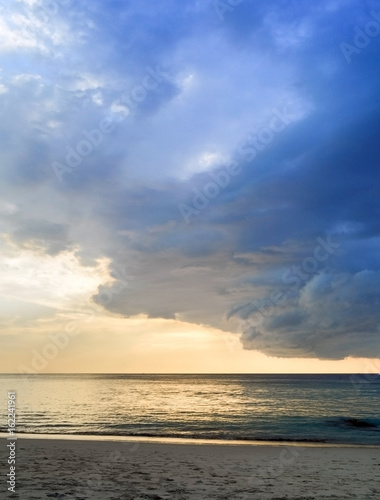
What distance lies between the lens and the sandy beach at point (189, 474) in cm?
1395

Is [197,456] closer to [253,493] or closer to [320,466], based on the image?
[320,466]

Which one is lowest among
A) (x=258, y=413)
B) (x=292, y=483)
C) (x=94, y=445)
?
(x=258, y=413)

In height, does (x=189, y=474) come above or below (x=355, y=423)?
above

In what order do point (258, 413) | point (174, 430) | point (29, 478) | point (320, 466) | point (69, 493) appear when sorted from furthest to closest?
point (258, 413), point (174, 430), point (320, 466), point (29, 478), point (69, 493)

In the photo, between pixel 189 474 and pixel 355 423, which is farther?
pixel 355 423

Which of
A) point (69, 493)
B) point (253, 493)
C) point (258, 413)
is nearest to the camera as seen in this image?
point (69, 493)

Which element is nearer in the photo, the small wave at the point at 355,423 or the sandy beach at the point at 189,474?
the sandy beach at the point at 189,474

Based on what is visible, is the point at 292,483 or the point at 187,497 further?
the point at 292,483

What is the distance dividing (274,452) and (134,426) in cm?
2421

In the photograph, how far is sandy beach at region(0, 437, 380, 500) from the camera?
1395 cm

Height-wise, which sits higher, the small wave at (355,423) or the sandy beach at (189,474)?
the sandy beach at (189,474)

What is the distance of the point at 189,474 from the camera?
17547 millimetres

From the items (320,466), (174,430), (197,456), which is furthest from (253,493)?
(174,430)

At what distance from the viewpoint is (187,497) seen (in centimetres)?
1338
